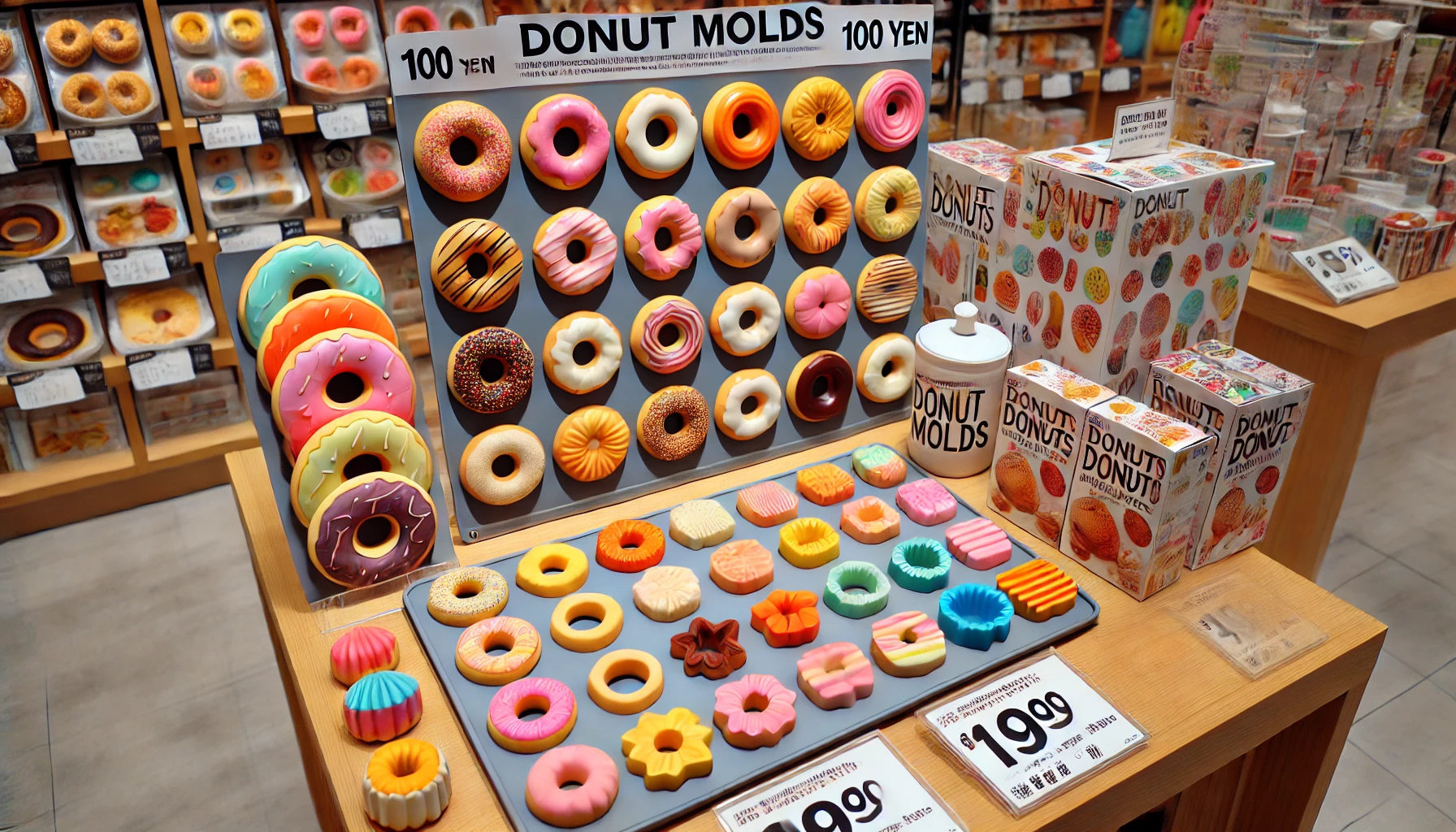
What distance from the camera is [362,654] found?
1.08 m

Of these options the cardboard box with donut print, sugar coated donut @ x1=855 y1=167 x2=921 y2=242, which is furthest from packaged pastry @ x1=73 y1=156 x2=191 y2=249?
the cardboard box with donut print

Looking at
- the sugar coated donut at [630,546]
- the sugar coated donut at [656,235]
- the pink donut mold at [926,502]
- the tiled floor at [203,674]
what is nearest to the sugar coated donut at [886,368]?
the pink donut mold at [926,502]

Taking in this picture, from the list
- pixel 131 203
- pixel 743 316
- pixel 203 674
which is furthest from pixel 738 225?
pixel 131 203

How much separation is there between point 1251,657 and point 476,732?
2.93 feet

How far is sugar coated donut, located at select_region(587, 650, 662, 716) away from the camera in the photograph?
3.33 feet

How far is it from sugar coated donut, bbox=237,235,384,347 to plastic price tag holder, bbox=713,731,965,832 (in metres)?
0.76

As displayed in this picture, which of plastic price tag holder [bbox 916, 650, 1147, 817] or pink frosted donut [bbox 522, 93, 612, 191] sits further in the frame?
pink frosted donut [bbox 522, 93, 612, 191]

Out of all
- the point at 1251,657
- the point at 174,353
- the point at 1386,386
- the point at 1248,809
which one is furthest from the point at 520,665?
the point at 1386,386

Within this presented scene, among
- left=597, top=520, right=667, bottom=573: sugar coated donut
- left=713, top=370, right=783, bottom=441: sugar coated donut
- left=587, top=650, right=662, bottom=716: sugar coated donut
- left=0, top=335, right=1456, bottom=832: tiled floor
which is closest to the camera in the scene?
left=587, top=650, right=662, bottom=716: sugar coated donut

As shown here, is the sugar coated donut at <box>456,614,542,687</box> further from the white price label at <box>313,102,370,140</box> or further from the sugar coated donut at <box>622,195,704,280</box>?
the white price label at <box>313,102,370,140</box>

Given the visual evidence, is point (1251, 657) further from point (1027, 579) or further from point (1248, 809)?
point (1248, 809)

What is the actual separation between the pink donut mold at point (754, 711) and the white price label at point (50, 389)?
248 cm

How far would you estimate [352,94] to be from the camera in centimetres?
277

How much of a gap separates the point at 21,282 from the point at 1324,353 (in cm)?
321
